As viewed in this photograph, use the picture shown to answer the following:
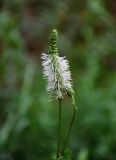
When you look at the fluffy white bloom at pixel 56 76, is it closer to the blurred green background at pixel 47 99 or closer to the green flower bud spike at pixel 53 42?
the green flower bud spike at pixel 53 42

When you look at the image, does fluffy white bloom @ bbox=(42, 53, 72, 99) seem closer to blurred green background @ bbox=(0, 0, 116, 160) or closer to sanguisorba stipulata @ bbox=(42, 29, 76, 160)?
sanguisorba stipulata @ bbox=(42, 29, 76, 160)

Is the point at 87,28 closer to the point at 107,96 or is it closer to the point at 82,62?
the point at 82,62

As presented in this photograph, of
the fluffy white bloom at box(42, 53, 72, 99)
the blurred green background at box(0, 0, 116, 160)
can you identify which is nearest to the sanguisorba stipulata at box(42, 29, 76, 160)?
the fluffy white bloom at box(42, 53, 72, 99)

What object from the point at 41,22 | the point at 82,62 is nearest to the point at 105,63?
the point at 82,62

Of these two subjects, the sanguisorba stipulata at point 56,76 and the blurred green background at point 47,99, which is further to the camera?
the blurred green background at point 47,99

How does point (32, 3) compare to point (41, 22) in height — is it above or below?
above

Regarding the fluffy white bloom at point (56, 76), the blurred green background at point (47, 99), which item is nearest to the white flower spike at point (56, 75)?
the fluffy white bloom at point (56, 76)

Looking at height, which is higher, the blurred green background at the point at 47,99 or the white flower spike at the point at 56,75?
the blurred green background at the point at 47,99
